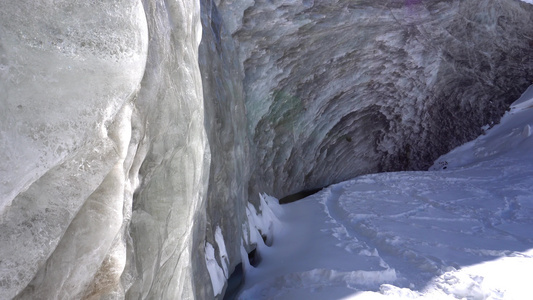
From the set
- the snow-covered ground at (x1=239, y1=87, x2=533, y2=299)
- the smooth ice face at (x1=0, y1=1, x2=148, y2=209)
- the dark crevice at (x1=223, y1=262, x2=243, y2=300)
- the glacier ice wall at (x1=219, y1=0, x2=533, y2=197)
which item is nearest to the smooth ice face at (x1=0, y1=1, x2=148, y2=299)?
the smooth ice face at (x1=0, y1=1, x2=148, y2=209)

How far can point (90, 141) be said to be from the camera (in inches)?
50.0

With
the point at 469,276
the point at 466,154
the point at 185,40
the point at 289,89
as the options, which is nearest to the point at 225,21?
the point at 289,89

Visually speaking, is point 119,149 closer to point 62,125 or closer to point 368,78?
point 62,125

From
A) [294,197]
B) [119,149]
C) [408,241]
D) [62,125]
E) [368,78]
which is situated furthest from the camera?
[368,78]

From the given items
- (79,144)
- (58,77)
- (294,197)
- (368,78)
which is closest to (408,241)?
(79,144)

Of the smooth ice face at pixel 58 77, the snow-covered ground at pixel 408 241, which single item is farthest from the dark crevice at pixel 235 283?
the smooth ice face at pixel 58 77

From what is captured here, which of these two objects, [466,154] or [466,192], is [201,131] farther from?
[466,154]

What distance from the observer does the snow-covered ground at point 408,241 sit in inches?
116

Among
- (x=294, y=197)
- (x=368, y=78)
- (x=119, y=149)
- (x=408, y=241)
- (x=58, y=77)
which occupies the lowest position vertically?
(x=408, y=241)

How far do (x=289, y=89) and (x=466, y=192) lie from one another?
2.94 meters

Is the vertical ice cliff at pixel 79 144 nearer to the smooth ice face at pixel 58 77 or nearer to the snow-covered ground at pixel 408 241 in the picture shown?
the smooth ice face at pixel 58 77

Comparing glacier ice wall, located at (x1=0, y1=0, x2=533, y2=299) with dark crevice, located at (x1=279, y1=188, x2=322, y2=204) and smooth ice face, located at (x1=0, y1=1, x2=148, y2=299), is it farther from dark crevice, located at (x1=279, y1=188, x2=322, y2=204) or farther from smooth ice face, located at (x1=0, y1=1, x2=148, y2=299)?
dark crevice, located at (x1=279, y1=188, x2=322, y2=204)

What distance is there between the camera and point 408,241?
12.7ft

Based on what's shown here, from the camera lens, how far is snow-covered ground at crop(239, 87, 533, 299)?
2945 millimetres
